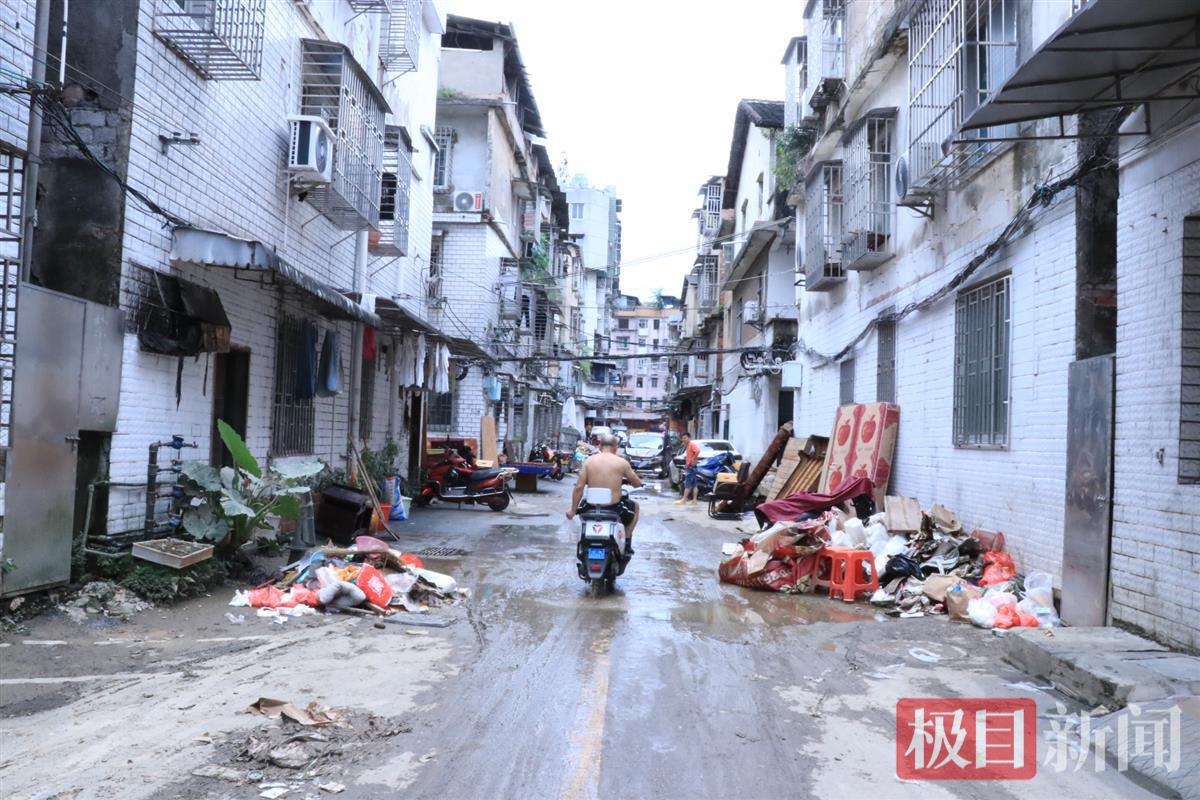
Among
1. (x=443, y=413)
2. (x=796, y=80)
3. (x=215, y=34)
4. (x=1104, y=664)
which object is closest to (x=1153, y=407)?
(x=1104, y=664)

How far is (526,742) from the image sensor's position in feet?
14.5

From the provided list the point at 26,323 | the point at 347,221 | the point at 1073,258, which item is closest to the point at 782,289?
the point at 347,221

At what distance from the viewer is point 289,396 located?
39.4 ft

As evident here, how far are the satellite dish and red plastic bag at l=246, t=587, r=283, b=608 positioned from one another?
8.96 meters

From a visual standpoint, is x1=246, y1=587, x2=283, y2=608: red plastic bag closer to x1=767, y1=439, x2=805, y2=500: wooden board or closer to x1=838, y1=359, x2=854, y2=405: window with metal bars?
x1=767, y1=439, x2=805, y2=500: wooden board

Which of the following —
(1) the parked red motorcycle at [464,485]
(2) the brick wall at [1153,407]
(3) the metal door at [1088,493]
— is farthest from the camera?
(1) the parked red motorcycle at [464,485]

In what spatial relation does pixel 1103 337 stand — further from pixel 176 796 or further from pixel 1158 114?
pixel 176 796

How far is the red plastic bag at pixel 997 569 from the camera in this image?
864 centimetres

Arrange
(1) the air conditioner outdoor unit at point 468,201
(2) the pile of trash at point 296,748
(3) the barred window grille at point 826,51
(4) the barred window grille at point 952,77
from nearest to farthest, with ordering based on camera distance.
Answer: (2) the pile of trash at point 296,748 < (4) the barred window grille at point 952,77 < (3) the barred window grille at point 826,51 < (1) the air conditioner outdoor unit at point 468,201

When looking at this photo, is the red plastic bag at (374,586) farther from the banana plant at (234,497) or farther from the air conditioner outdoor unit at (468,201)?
the air conditioner outdoor unit at (468,201)

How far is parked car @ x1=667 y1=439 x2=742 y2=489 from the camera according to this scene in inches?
892

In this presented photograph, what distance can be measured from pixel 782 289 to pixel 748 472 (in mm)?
7898

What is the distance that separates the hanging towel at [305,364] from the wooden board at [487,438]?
13116 millimetres

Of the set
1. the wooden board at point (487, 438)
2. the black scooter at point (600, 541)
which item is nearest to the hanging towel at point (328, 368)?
the black scooter at point (600, 541)
